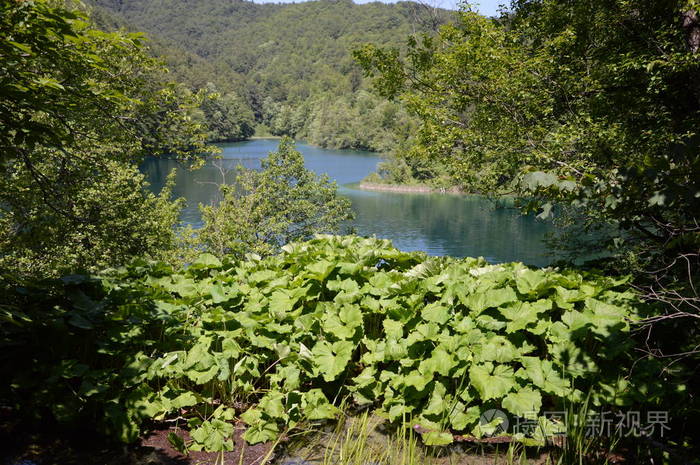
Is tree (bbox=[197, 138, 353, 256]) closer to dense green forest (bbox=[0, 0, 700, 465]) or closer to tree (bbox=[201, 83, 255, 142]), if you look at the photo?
dense green forest (bbox=[0, 0, 700, 465])

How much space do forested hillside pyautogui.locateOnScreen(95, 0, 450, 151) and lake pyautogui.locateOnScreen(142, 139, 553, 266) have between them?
1164 cm

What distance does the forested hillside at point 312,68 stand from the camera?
255ft

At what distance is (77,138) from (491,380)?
754cm

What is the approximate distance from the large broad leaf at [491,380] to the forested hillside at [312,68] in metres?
9.65

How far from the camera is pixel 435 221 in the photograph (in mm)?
Result: 31734

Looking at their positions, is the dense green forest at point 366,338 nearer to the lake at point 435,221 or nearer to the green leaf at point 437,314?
the green leaf at point 437,314

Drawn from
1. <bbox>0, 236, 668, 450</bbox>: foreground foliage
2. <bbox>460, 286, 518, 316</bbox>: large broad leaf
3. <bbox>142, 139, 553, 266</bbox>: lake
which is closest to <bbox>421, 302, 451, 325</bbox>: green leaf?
<bbox>0, 236, 668, 450</bbox>: foreground foliage

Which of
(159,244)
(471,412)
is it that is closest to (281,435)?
(471,412)

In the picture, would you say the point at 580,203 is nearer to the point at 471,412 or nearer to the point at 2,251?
the point at 471,412

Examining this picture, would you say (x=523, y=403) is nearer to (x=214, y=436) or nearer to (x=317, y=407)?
(x=317, y=407)

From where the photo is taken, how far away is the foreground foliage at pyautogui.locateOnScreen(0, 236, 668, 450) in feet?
7.95

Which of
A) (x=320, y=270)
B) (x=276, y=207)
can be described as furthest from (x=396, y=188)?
(x=320, y=270)

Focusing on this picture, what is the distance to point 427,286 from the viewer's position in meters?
2.93

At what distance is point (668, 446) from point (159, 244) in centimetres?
1181
